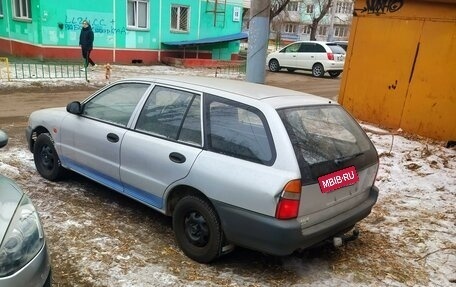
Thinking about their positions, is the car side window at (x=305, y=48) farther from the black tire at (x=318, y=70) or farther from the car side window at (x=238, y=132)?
the car side window at (x=238, y=132)

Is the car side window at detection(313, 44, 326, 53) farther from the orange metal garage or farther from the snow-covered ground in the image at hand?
the snow-covered ground

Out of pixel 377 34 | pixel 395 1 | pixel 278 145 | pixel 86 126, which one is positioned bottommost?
pixel 86 126

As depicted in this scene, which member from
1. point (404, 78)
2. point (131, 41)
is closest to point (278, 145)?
point (404, 78)

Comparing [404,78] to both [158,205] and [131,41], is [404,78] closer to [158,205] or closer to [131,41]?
[158,205]

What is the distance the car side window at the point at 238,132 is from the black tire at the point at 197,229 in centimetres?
48

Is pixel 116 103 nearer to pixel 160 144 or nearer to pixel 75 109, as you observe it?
pixel 75 109

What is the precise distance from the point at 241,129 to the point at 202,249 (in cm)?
103

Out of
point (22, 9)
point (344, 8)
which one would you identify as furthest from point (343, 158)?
point (344, 8)

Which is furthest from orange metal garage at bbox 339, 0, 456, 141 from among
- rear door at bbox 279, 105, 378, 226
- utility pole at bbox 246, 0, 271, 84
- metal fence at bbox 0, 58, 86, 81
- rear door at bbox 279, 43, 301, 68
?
rear door at bbox 279, 43, 301, 68

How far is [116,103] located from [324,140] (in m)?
2.16

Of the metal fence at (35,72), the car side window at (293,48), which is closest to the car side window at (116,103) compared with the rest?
the metal fence at (35,72)

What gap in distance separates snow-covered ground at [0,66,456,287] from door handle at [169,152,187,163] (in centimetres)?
81

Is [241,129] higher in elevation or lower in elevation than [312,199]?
higher

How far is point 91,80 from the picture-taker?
45.2ft
